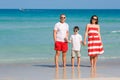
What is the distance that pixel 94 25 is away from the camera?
12.5 m

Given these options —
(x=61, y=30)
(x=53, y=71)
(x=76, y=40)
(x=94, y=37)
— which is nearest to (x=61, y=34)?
(x=61, y=30)

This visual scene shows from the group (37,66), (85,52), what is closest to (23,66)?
(37,66)

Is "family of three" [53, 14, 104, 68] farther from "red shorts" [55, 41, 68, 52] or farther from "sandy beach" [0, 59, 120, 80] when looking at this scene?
"sandy beach" [0, 59, 120, 80]

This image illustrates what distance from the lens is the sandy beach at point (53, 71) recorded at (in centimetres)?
1288

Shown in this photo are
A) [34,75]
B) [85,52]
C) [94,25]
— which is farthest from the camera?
[85,52]

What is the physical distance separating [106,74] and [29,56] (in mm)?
5752

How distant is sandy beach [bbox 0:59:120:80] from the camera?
42.2 ft

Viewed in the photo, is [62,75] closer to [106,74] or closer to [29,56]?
[106,74]

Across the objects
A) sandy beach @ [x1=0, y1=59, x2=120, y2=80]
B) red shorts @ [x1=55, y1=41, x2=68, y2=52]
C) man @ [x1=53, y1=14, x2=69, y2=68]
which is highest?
man @ [x1=53, y1=14, x2=69, y2=68]

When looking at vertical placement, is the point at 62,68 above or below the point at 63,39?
below

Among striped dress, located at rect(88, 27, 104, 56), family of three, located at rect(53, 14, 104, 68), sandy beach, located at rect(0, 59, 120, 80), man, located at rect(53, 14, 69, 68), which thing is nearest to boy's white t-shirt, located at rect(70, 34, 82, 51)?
family of three, located at rect(53, 14, 104, 68)

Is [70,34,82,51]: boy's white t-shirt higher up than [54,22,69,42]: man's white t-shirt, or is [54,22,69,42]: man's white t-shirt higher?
[54,22,69,42]: man's white t-shirt

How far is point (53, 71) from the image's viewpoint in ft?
46.3

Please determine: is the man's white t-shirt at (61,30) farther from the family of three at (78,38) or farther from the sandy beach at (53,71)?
the sandy beach at (53,71)
